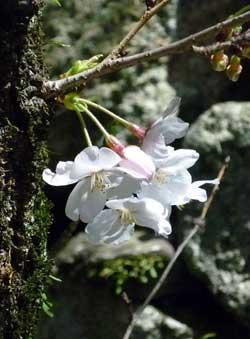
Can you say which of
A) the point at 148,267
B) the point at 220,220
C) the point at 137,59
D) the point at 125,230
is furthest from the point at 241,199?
the point at 137,59

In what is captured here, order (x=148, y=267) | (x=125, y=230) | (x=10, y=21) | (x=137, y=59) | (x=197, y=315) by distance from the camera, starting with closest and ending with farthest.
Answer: (x=137, y=59)
(x=10, y=21)
(x=125, y=230)
(x=148, y=267)
(x=197, y=315)

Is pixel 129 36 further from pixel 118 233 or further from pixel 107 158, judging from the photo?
pixel 118 233

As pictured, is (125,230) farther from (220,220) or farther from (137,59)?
(220,220)

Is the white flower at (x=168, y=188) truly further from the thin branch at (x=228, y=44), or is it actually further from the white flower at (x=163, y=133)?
the thin branch at (x=228, y=44)

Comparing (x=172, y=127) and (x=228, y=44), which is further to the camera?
(x=172, y=127)

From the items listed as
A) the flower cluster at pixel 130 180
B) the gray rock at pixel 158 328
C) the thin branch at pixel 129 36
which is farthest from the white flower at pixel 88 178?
the gray rock at pixel 158 328

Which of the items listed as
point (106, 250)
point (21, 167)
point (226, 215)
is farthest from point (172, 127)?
point (226, 215)
